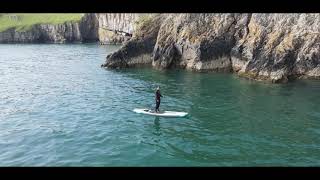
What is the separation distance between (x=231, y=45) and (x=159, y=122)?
32.4 metres

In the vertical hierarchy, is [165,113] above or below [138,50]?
below

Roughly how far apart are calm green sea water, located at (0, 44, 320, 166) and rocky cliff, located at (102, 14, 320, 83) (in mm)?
3403

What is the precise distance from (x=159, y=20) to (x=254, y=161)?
55564 millimetres

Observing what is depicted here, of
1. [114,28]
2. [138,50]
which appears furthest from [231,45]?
[114,28]

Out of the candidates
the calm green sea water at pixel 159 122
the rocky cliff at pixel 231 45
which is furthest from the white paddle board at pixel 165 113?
the rocky cliff at pixel 231 45

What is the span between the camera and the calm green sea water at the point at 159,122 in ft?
102

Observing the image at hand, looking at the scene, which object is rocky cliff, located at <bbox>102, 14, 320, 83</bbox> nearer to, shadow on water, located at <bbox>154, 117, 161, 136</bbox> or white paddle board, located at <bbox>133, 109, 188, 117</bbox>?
white paddle board, located at <bbox>133, 109, 188, 117</bbox>

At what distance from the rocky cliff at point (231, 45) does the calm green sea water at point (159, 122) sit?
340 centimetres

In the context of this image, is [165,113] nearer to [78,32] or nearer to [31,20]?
[78,32]

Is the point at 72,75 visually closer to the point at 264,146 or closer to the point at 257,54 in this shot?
the point at 257,54

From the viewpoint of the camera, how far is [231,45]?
69500 millimetres

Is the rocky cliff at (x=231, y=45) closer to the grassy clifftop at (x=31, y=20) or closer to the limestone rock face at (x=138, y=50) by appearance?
the limestone rock face at (x=138, y=50)

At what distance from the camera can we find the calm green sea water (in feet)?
102
